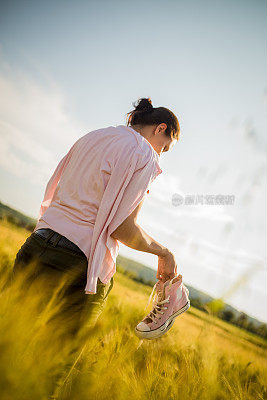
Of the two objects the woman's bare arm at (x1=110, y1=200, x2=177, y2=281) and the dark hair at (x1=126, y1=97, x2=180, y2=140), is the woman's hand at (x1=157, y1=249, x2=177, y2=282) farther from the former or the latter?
the dark hair at (x1=126, y1=97, x2=180, y2=140)

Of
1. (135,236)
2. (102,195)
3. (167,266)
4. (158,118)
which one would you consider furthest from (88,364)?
(158,118)

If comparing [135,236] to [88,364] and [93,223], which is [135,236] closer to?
[93,223]

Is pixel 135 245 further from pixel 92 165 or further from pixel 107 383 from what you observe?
pixel 107 383

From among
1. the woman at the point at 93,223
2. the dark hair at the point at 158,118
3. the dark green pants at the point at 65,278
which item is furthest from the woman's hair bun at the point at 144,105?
the dark green pants at the point at 65,278

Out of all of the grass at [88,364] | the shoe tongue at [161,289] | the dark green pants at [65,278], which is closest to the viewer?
the grass at [88,364]

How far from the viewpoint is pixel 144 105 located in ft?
5.67

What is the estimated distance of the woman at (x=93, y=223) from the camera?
1023 millimetres

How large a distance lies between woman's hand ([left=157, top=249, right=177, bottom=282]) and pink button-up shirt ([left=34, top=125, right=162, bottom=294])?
1.03 feet

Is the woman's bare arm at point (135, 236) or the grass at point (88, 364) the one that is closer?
the grass at point (88, 364)

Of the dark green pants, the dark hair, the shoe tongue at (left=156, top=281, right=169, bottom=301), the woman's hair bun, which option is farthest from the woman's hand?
the woman's hair bun

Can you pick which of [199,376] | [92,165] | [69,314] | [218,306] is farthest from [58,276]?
[199,376]

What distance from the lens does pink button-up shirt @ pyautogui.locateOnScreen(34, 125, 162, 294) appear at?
105 cm

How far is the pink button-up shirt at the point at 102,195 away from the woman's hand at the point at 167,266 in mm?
315

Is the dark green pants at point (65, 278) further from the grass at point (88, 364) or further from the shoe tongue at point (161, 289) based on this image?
the shoe tongue at point (161, 289)
